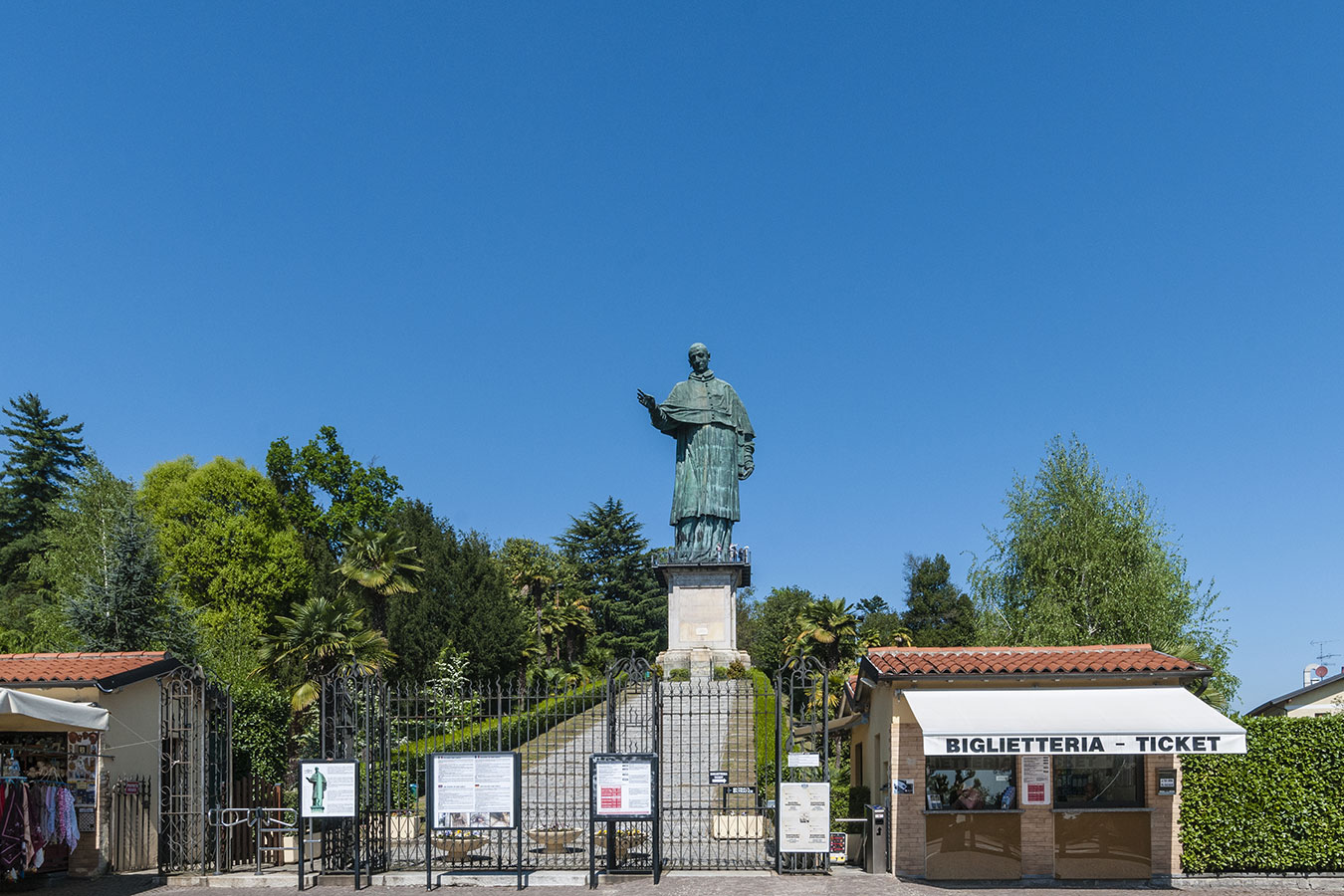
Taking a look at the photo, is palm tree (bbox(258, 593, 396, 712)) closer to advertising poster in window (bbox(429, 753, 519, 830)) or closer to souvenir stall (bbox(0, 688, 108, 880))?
souvenir stall (bbox(0, 688, 108, 880))

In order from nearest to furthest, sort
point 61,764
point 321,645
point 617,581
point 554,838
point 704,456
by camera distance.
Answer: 1. point 61,764
2. point 554,838
3. point 321,645
4. point 704,456
5. point 617,581

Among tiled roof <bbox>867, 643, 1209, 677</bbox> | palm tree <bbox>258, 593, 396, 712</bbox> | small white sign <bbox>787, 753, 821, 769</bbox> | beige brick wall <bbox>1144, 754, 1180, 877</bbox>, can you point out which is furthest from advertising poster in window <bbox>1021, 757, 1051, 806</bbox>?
palm tree <bbox>258, 593, 396, 712</bbox>

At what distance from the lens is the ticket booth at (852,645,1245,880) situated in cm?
1523

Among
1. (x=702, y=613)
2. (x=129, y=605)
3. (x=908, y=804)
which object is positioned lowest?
(x=908, y=804)

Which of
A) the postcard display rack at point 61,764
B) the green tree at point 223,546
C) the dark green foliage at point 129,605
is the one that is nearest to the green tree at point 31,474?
the green tree at point 223,546

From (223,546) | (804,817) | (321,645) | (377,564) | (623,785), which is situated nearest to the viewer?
(623,785)

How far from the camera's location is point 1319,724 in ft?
50.1

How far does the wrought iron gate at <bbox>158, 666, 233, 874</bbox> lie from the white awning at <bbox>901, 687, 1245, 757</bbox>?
10465 mm

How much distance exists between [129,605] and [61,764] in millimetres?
14604

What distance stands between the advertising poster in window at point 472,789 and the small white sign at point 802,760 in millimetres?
3796

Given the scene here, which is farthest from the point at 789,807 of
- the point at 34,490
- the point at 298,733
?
the point at 34,490

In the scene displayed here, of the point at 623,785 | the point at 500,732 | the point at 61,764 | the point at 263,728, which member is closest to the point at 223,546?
the point at 263,728

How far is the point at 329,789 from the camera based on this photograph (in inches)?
605

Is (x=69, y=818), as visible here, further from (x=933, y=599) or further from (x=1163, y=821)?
(x=933, y=599)
